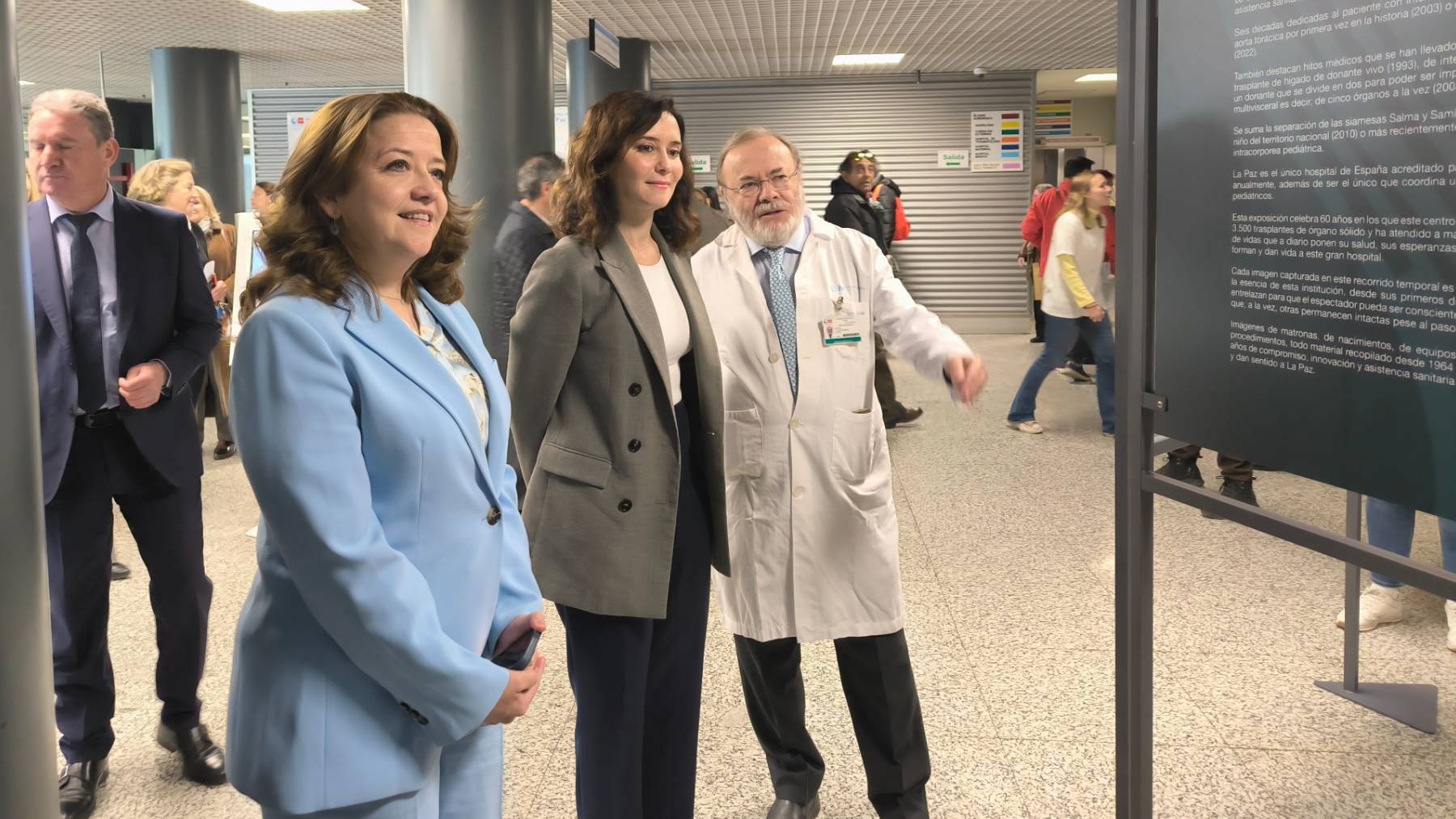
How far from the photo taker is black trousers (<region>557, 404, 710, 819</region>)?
221 cm

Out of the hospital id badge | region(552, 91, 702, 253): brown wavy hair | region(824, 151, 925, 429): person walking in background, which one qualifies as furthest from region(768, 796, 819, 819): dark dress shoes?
region(824, 151, 925, 429): person walking in background

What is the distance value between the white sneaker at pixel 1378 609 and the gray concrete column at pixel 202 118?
11349 millimetres

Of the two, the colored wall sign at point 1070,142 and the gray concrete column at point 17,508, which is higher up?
the colored wall sign at point 1070,142

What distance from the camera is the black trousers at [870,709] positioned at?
8.51 ft

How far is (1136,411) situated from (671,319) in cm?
94

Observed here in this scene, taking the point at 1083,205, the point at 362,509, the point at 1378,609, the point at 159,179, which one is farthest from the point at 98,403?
the point at 1083,205

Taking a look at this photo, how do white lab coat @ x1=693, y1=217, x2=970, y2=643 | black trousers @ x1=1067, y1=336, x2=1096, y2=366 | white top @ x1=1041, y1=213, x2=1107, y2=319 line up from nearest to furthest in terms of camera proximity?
white lab coat @ x1=693, y1=217, x2=970, y2=643 < white top @ x1=1041, y1=213, x2=1107, y2=319 < black trousers @ x1=1067, y1=336, x2=1096, y2=366

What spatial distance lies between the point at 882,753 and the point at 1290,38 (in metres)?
1.69

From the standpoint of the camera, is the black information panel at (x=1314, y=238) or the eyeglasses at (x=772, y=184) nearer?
the black information panel at (x=1314, y=238)

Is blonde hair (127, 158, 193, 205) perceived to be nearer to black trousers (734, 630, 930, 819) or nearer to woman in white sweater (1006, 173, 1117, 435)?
black trousers (734, 630, 930, 819)

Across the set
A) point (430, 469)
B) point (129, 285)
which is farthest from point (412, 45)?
point (430, 469)

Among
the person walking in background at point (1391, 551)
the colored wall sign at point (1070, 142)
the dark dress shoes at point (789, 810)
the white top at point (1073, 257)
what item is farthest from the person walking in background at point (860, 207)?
the colored wall sign at point (1070, 142)

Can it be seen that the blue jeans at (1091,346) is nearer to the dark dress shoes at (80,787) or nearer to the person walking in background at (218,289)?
the person walking in background at (218,289)

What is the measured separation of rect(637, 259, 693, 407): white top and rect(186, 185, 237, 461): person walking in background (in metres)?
4.43
